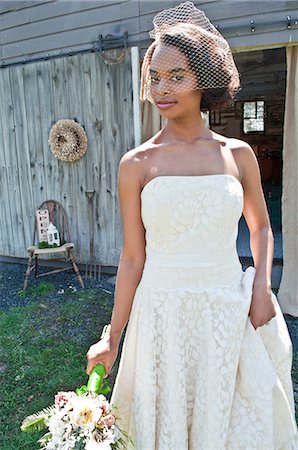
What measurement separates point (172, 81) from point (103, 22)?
315cm

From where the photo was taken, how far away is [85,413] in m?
0.96

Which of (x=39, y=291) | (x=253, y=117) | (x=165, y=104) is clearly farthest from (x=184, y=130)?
(x=253, y=117)

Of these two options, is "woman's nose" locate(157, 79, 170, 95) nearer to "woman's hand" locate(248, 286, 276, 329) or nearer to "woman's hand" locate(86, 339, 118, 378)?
"woman's hand" locate(248, 286, 276, 329)

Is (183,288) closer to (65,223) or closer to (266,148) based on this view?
(65,223)

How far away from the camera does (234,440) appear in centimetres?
115

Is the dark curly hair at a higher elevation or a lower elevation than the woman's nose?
higher

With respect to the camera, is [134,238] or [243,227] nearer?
A: [134,238]

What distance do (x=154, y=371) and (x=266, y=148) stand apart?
32.7 ft

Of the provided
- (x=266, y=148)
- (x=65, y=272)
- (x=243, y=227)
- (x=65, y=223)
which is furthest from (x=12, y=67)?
(x=266, y=148)

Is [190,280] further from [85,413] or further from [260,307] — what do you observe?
[85,413]

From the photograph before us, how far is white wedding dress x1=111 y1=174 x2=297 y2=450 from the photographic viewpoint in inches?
42.4

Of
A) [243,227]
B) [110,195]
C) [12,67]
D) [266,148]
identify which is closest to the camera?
[110,195]

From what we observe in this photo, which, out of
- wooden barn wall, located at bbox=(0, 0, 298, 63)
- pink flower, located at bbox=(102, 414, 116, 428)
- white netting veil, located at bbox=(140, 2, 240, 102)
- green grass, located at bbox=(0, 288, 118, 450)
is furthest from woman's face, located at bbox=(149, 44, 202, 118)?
wooden barn wall, located at bbox=(0, 0, 298, 63)

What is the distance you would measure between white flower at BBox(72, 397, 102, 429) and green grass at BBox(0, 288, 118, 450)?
1.18m
